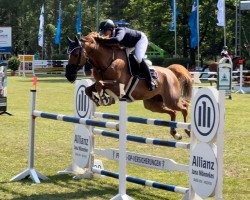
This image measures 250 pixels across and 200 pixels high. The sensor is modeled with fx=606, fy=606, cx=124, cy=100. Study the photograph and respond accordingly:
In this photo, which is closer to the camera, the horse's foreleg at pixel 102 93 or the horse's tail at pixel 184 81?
the horse's foreleg at pixel 102 93

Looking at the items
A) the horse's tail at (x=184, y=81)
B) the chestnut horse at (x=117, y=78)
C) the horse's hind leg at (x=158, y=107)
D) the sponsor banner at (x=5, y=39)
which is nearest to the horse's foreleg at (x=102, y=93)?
the chestnut horse at (x=117, y=78)

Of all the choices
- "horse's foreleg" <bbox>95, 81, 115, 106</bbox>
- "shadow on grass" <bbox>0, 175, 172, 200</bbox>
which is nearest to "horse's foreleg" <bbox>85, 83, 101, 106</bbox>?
"horse's foreleg" <bbox>95, 81, 115, 106</bbox>

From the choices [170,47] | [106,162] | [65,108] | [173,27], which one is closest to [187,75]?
[106,162]

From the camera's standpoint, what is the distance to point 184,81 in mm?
11555

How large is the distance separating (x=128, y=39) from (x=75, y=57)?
4.28 feet

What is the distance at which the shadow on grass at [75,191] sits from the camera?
301 inches

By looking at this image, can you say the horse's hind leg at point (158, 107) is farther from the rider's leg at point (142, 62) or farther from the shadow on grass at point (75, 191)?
the shadow on grass at point (75, 191)

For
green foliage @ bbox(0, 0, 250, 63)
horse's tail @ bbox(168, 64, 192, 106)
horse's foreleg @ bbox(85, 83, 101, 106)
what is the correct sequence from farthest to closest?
green foliage @ bbox(0, 0, 250, 63) < horse's tail @ bbox(168, 64, 192, 106) < horse's foreleg @ bbox(85, 83, 101, 106)

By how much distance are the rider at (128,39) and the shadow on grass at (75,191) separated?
7.65 ft

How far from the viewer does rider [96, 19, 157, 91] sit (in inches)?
392

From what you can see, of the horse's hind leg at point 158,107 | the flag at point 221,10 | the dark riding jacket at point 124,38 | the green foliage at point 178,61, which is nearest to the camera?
the dark riding jacket at point 124,38

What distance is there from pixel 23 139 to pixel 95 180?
429cm

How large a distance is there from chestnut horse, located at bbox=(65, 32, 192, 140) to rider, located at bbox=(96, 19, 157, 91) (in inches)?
4.6

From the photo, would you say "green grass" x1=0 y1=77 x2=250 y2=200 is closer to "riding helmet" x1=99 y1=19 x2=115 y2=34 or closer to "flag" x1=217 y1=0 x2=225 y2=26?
"riding helmet" x1=99 y1=19 x2=115 y2=34
